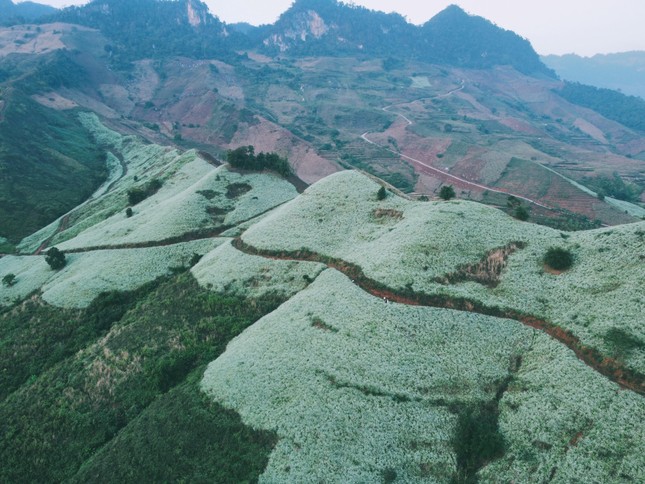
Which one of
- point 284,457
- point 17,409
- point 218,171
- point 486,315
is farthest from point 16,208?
point 486,315

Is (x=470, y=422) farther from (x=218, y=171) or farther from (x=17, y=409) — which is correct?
(x=218, y=171)

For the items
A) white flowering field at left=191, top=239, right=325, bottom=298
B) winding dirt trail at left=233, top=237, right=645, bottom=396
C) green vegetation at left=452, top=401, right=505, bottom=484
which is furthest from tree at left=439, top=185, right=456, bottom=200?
green vegetation at left=452, top=401, right=505, bottom=484

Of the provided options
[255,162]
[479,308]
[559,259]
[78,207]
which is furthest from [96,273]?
[559,259]

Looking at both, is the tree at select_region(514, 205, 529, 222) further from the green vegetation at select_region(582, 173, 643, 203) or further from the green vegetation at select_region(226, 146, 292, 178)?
the green vegetation at select_region(582, 173, 643, 203)

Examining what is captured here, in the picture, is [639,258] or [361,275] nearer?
[639,258]

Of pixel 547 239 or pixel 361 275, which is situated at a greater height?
pixel 547 239

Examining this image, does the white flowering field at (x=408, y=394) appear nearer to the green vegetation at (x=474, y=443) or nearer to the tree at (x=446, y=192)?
the green vegetation at (x=474, y=443)

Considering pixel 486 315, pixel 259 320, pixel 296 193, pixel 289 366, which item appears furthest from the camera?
pixel 296 193

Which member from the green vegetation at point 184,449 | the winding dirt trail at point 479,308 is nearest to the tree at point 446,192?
the winding dirt trail at point 479,308
